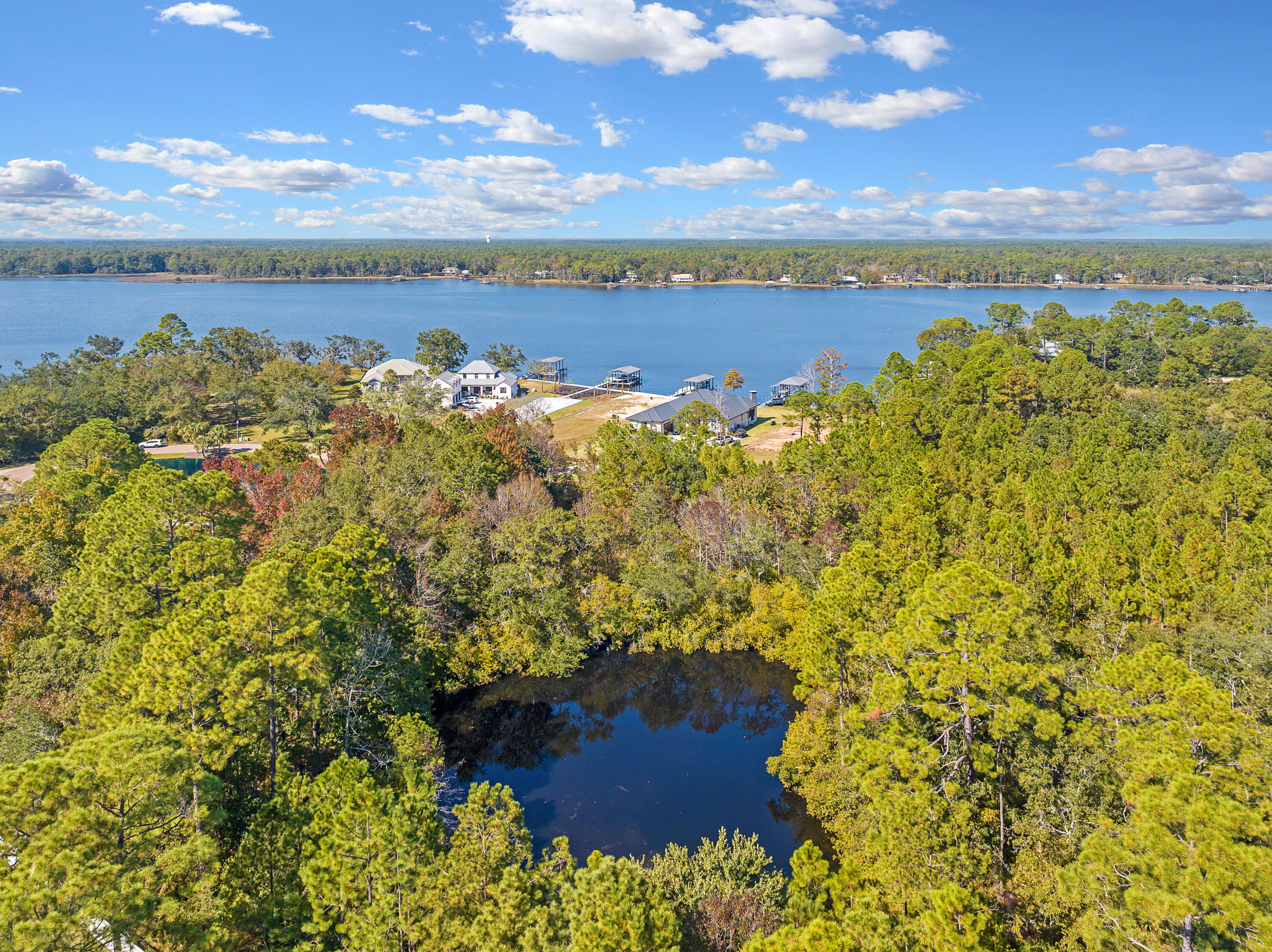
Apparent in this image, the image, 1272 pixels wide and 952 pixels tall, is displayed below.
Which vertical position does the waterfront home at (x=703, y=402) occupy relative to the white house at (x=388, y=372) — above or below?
below

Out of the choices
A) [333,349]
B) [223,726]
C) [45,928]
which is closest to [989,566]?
[223,726]

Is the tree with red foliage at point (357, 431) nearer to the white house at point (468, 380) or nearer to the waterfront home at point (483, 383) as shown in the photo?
the white house at point (468, 380)

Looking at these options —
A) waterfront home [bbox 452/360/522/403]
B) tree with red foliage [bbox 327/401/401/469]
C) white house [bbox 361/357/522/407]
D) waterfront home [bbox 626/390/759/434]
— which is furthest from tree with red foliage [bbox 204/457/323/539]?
waterfront home [bbox 452/360/522/403]

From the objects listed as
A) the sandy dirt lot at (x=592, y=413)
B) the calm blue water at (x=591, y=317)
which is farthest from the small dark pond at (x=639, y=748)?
the calm blue water at (x=591, y=317)

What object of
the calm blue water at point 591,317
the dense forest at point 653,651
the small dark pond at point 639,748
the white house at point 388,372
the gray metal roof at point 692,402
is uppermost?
the calm blue water at point 591,317

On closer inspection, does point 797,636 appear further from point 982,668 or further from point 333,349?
point 333,349

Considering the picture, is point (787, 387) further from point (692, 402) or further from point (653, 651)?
point (653, 651)
